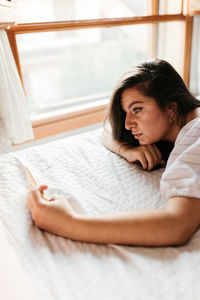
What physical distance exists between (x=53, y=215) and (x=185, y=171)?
0.38 m

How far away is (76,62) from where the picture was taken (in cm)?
218

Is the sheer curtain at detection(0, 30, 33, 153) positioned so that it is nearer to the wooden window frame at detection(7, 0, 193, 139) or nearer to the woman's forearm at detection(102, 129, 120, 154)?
the wooden window frame at detection(7, 0, 193, 139)

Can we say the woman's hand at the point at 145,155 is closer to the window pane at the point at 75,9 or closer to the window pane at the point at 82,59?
the window pane at the point at 82,59

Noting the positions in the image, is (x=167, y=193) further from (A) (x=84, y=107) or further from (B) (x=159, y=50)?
(B) (x=159, y=50)

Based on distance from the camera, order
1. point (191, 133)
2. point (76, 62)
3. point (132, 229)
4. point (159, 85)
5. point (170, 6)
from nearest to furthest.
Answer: point (132, 229)
point (191, 133)
point (159, 85)
point (76, 62)
point (170, 6)

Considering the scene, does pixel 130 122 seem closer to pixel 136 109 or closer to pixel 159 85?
pixel 136 109

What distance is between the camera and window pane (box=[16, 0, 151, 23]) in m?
1.76

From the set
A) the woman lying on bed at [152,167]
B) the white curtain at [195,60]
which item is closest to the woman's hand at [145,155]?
the woman lying on bed at [152,167]

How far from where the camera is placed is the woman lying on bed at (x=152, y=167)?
26.9 inches

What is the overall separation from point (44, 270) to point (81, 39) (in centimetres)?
181

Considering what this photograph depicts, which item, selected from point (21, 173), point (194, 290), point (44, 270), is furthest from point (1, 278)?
point (21, 173)

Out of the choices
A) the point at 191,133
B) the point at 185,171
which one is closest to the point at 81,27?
the point at 191,133

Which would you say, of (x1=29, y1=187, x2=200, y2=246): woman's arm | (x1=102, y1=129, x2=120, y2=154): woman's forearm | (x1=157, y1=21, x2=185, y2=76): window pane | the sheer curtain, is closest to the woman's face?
(x1=102, y1=129, x2=120, y2=154): woman's forearm

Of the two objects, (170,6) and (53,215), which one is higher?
(170,6)
